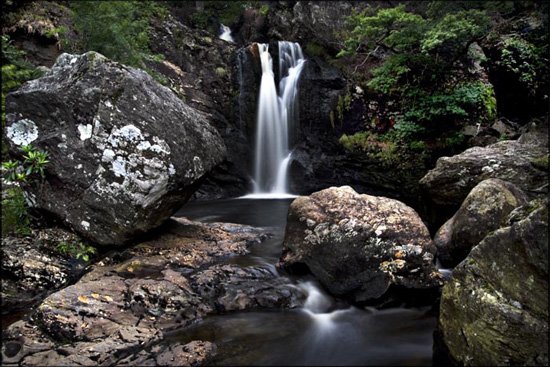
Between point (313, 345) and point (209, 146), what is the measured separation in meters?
3.34

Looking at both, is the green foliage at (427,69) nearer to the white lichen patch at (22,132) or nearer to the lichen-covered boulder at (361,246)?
the lichen-covered boulder at (361,246)

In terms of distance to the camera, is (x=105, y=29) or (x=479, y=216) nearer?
(x=479, y=216)

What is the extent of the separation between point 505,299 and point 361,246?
6.62 feet

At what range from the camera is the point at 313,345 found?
12.7 ft

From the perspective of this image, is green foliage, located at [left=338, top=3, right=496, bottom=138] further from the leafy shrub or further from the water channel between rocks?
the leafy shrub

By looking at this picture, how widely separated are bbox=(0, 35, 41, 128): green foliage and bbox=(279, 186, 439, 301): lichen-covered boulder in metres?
6.48

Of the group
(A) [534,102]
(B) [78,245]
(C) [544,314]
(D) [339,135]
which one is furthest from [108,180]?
(A) [534,102]

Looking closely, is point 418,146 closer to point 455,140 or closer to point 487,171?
point 455,140

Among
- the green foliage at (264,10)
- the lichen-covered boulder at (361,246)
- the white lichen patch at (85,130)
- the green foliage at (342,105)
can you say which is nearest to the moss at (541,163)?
the lichen-covered boulder at (361,246)

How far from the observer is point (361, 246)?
4.64 m

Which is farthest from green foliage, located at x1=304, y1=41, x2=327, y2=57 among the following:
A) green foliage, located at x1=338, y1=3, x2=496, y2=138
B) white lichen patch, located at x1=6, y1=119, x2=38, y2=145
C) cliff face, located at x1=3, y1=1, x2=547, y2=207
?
white lichen patch, located at x1=6, y1=119, x2=38, y2=145

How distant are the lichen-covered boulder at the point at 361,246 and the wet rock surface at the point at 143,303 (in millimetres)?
527

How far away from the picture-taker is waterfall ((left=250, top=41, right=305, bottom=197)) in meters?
12.6

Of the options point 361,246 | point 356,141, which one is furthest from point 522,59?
point 361,246
